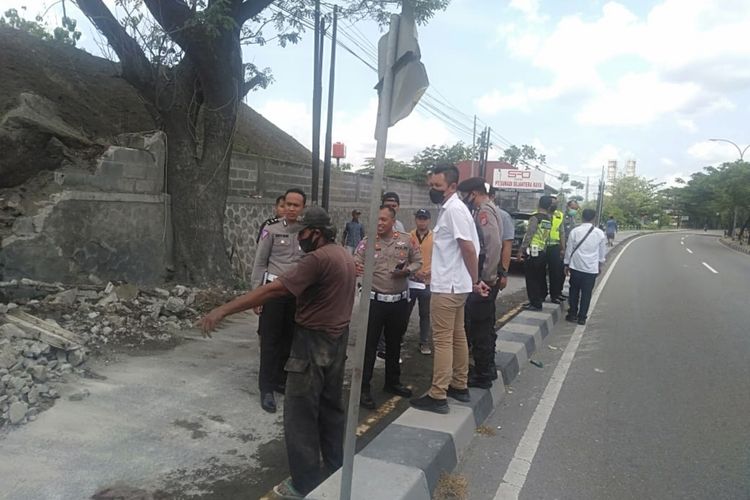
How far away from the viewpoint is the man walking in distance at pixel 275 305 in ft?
14.5

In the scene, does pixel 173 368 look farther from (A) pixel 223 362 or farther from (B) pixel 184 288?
(B) pixel 184 288

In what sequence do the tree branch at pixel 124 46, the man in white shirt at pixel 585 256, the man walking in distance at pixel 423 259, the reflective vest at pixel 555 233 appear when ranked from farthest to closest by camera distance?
the reflective vest at pixel 555 233, the man in white shirt at pixel 585 256, the tree branch at pixel 124 46, the man walking in distance at pixel 423 259

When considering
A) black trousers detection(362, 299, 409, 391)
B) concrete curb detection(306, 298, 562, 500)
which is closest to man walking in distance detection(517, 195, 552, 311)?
concrete curb detection(306, 298, 562, 500)

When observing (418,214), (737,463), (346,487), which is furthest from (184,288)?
(737,463)

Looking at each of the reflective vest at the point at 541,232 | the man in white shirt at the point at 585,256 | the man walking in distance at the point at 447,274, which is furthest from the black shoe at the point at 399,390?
the reflective vest at the point at 541,232

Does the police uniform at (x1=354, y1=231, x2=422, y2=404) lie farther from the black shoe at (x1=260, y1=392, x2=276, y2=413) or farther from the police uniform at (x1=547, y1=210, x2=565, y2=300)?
the police uniform at (x1=547, y1=210, x2=565, y2=300)

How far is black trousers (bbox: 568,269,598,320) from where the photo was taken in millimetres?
8140

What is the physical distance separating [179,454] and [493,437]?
7.30 feet

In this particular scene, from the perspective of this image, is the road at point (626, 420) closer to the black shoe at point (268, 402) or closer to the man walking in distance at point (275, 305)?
the black shoe at point (268, 402)

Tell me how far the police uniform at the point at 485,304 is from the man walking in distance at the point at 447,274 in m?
0.67

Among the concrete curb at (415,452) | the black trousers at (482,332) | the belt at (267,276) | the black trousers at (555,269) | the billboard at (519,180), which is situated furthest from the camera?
the billboard at (519,180)

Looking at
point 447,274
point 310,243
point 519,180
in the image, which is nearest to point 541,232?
point 447,274

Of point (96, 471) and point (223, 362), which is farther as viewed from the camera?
point (223, 362)

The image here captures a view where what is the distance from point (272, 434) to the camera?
3.97 meters
